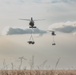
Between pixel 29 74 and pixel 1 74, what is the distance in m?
1.12

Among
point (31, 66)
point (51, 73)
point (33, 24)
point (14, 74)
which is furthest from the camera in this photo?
point (33, 24)

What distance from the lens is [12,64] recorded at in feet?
44.9

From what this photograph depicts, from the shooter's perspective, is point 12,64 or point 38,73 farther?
point 12,64

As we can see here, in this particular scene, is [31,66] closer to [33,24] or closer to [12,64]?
[12,64]

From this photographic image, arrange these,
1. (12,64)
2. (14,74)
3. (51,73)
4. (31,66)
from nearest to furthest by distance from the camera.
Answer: (14,74) → (51,73) → (12,64) → (31,66)

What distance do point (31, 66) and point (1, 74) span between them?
8.80 feet

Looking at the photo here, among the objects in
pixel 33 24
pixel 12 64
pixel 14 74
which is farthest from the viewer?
pixel 33 24

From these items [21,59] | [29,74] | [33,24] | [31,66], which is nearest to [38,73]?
[29,74]

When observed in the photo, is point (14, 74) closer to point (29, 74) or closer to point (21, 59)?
point (29, 74)

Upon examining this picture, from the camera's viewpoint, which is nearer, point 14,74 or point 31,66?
point 14,74

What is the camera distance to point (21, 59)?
13367mm

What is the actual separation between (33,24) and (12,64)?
13896mm

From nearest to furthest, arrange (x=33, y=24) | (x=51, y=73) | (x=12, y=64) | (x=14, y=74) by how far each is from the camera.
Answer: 1. (x=14, y=74)
2. (x=51, y=73)
3. (x=12, y=64)
4. (x=33, y=24)

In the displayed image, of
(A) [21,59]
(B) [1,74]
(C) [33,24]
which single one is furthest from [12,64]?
(C) [33,24]
